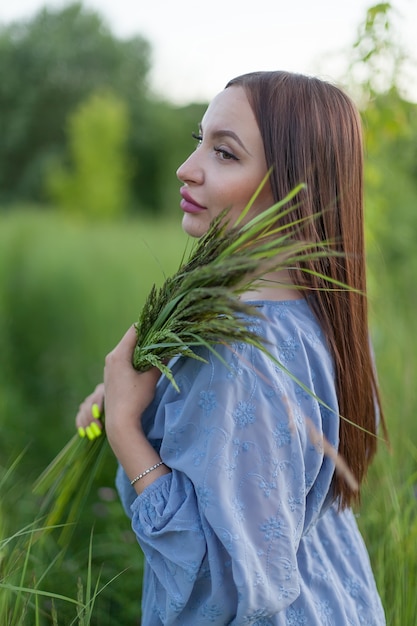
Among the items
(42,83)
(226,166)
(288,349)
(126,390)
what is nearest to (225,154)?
(226,166)

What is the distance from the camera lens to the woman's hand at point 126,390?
1512 mm

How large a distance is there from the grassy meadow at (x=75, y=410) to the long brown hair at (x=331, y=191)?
1.09 ft

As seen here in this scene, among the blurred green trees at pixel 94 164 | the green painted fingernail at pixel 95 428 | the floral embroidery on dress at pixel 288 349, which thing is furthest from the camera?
the blurred green trees at pixel 94 164

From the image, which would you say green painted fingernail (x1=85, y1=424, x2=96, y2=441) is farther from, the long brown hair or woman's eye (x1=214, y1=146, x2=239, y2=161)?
woman's eye (x1=214, y1=146, x2=239, y2=161)

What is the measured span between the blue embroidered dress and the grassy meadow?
148mm

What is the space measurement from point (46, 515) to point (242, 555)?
76 centimetres

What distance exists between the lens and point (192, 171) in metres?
1.54

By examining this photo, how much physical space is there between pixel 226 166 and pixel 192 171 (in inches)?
2.8

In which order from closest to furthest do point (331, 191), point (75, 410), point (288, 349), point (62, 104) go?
point (288, 349) → point (331, 191) → point (75, 410) → point (62, 104)

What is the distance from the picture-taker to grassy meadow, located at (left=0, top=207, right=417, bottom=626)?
2018mm

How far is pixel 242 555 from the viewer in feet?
4.26

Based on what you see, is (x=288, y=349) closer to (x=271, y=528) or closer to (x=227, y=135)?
(x=271, y=528)

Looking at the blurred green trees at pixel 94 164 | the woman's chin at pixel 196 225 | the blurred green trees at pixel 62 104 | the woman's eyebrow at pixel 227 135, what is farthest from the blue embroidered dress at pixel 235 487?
the blurred green trees at pixel 62 104

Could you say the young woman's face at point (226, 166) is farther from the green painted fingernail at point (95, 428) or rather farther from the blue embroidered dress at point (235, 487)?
the green painted fingernail at point (95, 428)
